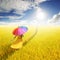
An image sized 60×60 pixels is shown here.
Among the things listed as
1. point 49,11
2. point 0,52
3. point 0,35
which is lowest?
point 0,52

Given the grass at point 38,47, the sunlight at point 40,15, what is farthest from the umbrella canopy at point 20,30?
the sunlight at point 40,15

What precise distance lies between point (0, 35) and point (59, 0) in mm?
609

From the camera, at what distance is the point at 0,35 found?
1915 mm

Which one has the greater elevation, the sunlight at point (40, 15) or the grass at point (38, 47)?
the sunlight at point (40, 15)

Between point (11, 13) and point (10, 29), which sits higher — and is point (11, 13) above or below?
above

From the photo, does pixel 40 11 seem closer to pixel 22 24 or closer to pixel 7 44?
pixel 22 24

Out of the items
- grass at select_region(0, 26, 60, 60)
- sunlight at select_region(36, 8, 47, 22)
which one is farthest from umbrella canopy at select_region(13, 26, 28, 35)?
sunlight at select_region(36, 8, 47, 22)

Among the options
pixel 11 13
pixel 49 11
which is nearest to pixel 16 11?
pixel 11 13

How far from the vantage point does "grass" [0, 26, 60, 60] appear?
1790mm

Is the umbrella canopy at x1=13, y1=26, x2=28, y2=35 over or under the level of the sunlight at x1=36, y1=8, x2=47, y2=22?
under

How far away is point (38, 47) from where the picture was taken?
182cm

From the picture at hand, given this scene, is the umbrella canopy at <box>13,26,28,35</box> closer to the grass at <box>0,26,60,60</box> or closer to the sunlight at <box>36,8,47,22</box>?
the grass at <box>0,26,60,60</box>

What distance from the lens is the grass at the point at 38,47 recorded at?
1.79 m

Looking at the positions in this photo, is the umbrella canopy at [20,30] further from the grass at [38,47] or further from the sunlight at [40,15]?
the sunlight at [40,15]
